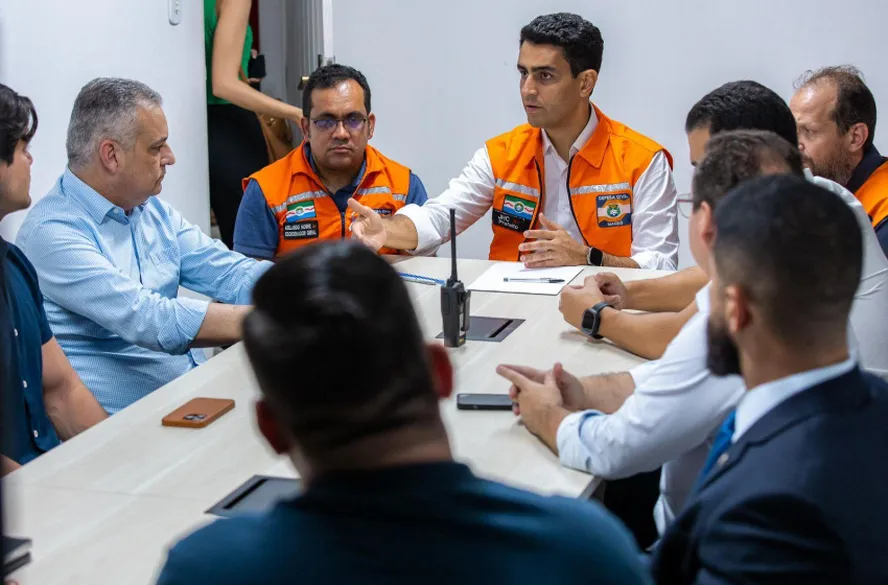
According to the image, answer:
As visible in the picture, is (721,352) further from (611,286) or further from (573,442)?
(611,286)

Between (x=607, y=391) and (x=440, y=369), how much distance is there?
1.15 metres

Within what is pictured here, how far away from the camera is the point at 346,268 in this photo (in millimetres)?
895

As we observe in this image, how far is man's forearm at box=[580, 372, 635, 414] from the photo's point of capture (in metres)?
2.07

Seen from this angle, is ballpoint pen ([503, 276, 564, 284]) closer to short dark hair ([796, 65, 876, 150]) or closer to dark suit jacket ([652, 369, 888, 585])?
short dark hair ([796, 65, 876, 150])

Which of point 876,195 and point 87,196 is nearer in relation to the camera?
point 87,196

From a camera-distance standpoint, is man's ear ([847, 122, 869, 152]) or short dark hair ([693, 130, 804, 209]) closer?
short dark hair ([693, 130, 804, 209])

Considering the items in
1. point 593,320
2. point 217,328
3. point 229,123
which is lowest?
point 217,328

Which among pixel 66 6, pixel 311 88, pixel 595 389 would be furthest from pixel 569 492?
pixel 66 6

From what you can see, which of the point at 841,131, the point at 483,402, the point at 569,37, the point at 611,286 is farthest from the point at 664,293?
the point at 569,37

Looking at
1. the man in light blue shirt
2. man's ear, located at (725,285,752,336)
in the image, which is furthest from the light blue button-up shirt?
man's ear, located at (725,285,752,336)

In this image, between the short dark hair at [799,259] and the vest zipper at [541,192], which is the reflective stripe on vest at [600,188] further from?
the short dark hair at [799,259]

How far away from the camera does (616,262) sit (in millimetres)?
3301

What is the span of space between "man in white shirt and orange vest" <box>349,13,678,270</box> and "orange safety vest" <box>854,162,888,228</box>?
0.59 metres

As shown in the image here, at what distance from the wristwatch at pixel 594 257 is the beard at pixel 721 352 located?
1761mm
